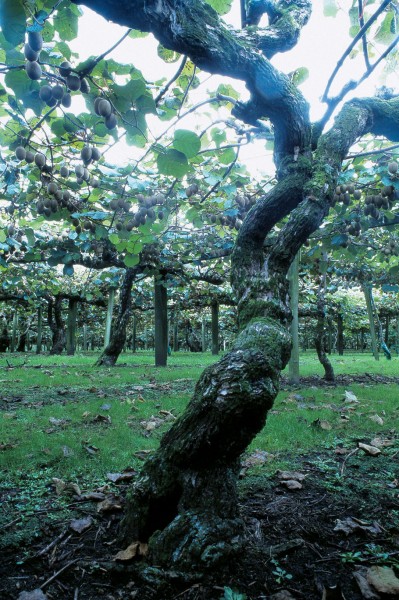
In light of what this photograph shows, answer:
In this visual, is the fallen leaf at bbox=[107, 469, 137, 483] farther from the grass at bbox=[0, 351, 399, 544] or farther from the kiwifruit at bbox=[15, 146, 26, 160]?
the kiwifruit at bbox=[15, 146, 26, 160]

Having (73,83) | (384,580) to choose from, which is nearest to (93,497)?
(384,580)

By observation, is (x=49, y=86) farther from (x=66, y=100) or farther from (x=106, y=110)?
(x=106, y=110)

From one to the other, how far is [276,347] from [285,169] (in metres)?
1.54

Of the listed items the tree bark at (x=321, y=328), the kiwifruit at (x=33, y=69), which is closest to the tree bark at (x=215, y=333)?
the tree bark at (x=321, y=328)

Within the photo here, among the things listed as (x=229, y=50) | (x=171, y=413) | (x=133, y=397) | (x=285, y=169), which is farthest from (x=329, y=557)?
(x=133, y=397)

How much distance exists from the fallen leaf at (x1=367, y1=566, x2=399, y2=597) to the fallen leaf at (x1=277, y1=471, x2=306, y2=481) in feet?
4.19

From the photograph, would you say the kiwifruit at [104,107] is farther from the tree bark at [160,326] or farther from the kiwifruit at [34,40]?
the tree bark at [160,326]

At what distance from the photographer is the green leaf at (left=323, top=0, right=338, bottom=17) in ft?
11.3

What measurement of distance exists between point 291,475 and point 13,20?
3595 millimetres

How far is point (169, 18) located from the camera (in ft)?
A: 7.39

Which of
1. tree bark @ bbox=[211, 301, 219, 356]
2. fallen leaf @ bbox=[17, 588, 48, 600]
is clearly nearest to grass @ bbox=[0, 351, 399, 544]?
fallen leaf @ bbox=[17, 588, 48, 600]

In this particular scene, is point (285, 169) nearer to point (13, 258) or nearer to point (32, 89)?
point (32, 89)

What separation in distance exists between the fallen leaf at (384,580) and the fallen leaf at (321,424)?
115 inches

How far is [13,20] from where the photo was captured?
1.82m
